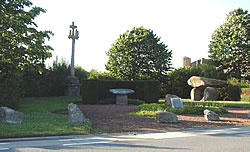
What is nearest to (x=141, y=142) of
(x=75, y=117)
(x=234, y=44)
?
(x=75, y=117)

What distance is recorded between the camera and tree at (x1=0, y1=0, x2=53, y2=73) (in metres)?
9.92

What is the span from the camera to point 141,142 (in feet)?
19.8

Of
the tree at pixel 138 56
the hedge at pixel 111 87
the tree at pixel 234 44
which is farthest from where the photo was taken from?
the tree at pixel 234 44

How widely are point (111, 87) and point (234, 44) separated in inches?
730

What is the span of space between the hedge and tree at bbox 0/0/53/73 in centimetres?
751

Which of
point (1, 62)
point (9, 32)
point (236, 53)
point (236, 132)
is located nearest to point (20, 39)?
point (9, 32)

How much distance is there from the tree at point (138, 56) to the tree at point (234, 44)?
8428mm

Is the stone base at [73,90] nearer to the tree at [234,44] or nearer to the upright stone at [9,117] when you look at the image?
the upright stone at [9,117]

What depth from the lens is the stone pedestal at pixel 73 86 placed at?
2277 centimetres

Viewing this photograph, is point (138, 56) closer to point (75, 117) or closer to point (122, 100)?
point (122, 100)

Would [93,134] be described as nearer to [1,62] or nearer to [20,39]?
[20,39]

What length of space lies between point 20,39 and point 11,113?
3.47 meters

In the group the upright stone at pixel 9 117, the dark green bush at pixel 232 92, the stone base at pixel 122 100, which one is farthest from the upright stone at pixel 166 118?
the dark green bush at pixel 232 92

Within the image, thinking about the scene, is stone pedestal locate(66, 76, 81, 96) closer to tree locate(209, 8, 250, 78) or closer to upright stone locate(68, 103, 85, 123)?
upright stone locate(68, 103, 85, 123)
